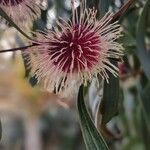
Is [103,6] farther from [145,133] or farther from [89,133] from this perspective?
[145,133]

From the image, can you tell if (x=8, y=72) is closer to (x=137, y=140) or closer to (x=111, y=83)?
(x=137, y=140)

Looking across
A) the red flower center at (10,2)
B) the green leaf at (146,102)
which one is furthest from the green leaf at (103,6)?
the green leaf at (146,102)

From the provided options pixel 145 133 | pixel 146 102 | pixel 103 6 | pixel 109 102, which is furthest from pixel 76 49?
pixel 145 133

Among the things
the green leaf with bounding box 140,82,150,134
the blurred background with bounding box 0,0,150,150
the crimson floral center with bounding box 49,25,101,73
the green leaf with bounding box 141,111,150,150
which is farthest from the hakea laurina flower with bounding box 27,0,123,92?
the green leaf with bounding box 141,111,150,150

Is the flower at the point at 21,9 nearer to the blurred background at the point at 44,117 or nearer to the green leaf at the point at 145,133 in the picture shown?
the blurred background at the point at 44,117

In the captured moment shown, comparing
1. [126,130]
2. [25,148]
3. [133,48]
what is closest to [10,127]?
[25,148]
